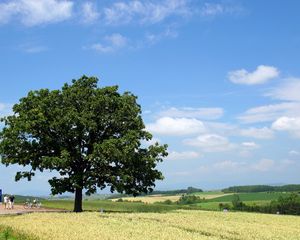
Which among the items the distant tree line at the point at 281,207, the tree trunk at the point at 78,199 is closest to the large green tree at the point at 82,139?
the tree trunk at the point at 78,199

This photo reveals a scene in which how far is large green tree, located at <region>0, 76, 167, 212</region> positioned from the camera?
176ft

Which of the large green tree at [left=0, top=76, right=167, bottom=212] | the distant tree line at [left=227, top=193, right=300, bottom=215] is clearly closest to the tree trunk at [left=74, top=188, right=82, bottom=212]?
the large green tree at [left=0, top=76, right=167, bottom=212]

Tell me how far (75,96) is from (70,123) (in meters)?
4.15

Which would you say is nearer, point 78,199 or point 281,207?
point 78,199

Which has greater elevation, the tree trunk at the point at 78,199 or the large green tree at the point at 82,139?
the large green tree at the point at 82,139

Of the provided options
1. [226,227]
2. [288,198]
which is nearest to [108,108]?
[226,227]

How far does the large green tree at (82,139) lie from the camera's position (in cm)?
5375

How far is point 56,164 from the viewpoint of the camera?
2062 inches

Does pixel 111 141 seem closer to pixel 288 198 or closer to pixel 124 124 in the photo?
pixel 124 124

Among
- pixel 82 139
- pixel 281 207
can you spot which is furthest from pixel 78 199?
pixel 281 207

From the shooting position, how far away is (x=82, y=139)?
56500 mm

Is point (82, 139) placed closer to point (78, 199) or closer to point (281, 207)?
point (78, 199)

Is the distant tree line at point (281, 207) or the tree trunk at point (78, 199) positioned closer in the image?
the tree trunk at point (78, 199)

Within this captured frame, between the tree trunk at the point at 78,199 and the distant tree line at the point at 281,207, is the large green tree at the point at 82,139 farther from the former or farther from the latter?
the distant tree line at the point at 281,207
